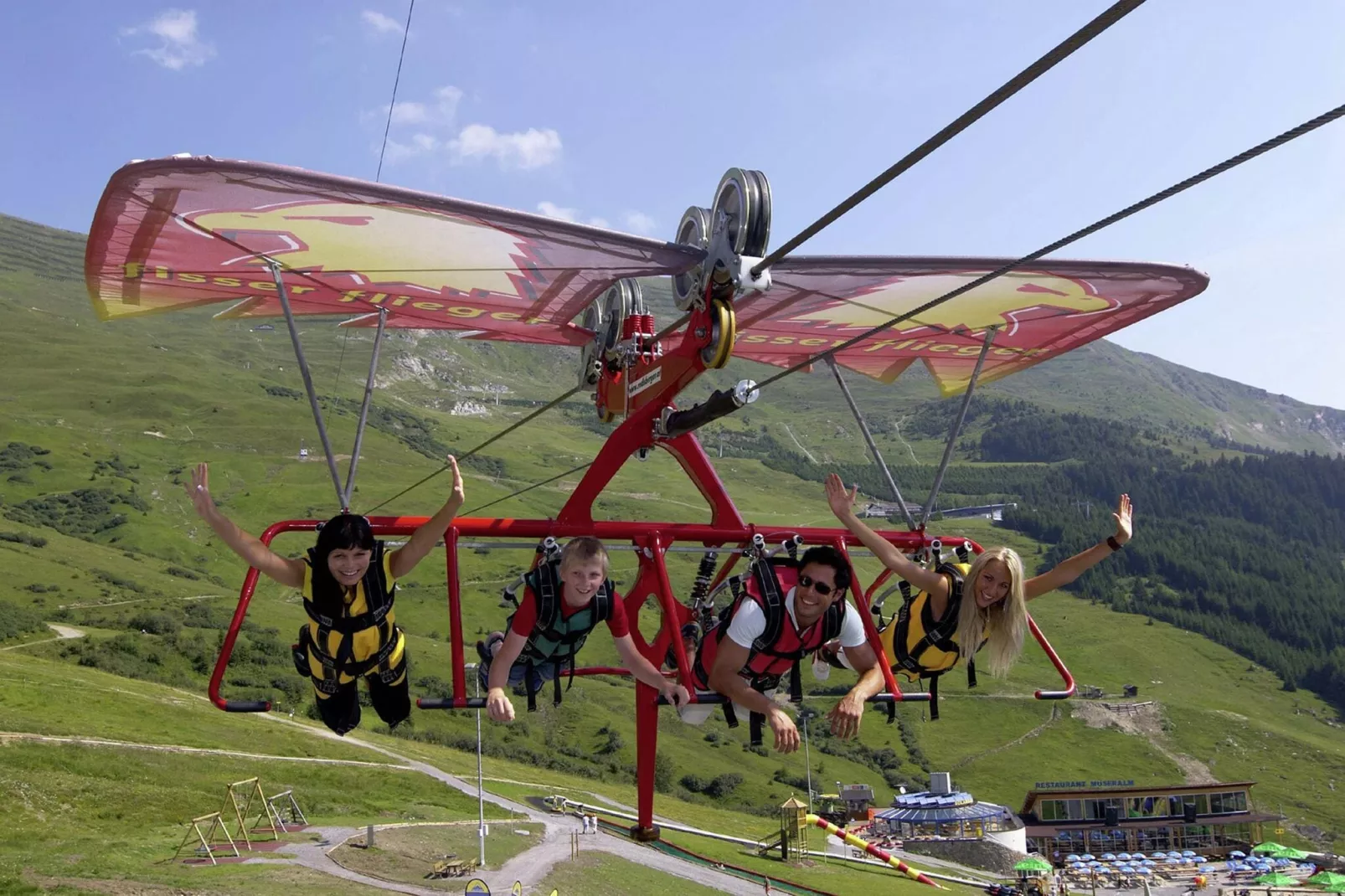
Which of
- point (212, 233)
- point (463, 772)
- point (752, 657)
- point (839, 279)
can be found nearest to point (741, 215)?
point (839, 279)

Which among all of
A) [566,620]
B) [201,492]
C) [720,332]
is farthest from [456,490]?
[720,332]

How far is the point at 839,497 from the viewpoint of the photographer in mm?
11227

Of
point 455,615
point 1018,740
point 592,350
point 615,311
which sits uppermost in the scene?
point 615,311

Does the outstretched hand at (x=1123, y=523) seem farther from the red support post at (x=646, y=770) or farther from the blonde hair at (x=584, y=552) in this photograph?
the red support post at (x=646, y=770)

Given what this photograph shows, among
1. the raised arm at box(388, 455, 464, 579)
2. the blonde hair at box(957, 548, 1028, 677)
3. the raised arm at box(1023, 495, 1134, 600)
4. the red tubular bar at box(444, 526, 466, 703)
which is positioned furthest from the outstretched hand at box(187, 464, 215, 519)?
the raised arm at box(1023, 495, 1134, 600)

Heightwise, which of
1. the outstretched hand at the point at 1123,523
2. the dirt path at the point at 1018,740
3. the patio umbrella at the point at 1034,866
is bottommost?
the dirt path at the point at 1018,740

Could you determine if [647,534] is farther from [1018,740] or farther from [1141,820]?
[1018,740]

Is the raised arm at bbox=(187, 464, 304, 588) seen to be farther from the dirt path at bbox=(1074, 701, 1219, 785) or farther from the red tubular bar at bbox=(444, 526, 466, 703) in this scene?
the dirt path at bbox=(1074, 701, 1219, 785)

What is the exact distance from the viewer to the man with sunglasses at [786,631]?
9.83m

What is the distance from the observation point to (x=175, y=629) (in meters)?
131

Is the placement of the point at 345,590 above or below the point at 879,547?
below

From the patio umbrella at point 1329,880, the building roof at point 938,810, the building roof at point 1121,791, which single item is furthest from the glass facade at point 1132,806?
the patio umbrella at point 1329,880

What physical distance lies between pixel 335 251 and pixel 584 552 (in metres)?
6.17

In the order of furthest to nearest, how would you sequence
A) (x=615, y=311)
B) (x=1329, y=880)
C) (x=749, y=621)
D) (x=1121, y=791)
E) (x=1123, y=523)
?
1. (x=1121, y=791)
2. (x=1329, y=880)
3. (x=615, y=311)
4. (x=1123, y=523)
5. (x=749, y=621)
